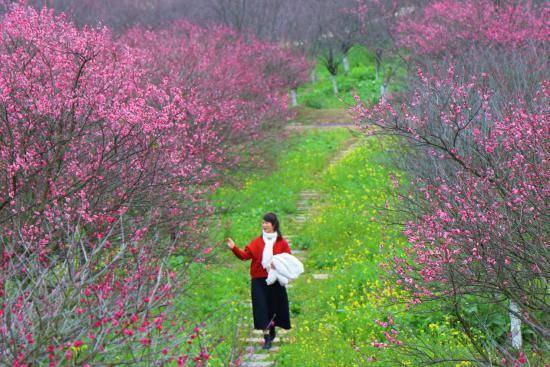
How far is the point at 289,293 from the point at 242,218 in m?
5.57

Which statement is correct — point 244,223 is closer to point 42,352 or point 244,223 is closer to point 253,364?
point 253,364

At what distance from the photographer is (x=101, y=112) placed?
364 inches

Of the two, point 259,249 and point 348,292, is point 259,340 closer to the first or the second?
point 259,249

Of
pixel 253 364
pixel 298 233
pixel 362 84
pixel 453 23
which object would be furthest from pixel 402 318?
pixel 362 84

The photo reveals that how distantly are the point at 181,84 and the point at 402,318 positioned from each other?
8300 mm

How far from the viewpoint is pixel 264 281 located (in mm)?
11195

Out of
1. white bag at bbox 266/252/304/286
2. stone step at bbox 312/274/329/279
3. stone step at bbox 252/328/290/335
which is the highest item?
white bag at bbox 266/252/304/286

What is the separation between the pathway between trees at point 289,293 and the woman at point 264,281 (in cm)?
21

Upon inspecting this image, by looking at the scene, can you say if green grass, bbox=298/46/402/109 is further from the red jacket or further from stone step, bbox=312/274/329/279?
the red jacket

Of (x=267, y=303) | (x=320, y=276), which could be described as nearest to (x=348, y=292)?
(x=320, y=276)

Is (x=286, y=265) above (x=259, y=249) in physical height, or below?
below

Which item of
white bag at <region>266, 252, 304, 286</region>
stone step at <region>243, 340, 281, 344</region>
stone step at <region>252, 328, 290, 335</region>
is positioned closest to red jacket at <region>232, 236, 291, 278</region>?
white bag at <region>266, 252, 304, 286</region>

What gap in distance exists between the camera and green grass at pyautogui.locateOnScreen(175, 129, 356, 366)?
12.1 metres

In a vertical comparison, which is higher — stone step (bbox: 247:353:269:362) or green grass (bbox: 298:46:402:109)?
green grass (bbox: 298:46:402:109)
